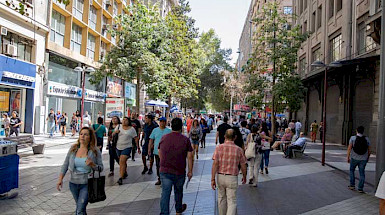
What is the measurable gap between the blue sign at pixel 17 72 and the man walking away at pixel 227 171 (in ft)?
54.3

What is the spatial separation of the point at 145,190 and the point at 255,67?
676 inches

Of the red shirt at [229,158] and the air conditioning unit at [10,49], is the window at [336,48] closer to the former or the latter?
the red shirt at [229,158]

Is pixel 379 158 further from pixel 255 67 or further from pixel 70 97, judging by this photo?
pixel 70 97

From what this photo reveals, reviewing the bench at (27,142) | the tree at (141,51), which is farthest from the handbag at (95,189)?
the tree at (141,51)

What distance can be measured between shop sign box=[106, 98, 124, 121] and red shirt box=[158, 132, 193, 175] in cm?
1870

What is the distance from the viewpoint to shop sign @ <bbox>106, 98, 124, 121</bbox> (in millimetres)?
23505

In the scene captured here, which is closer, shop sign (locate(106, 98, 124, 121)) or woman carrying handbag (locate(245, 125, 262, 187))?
woman carrying handbag (locate(245, 125, 262, 187))

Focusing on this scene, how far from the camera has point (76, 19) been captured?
2591cm

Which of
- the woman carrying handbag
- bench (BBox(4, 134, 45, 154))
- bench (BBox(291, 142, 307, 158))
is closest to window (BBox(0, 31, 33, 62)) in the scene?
bench (BBox(4, 134, 45, 154))

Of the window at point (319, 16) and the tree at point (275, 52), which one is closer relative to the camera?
the tree at point (275, 52)

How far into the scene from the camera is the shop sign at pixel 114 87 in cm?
3425

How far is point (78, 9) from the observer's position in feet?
88.3

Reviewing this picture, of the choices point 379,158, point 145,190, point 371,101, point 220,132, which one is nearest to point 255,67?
point 371,101

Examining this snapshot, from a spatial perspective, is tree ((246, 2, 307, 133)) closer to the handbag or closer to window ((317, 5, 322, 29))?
window ((317, 5, 322, 29))
